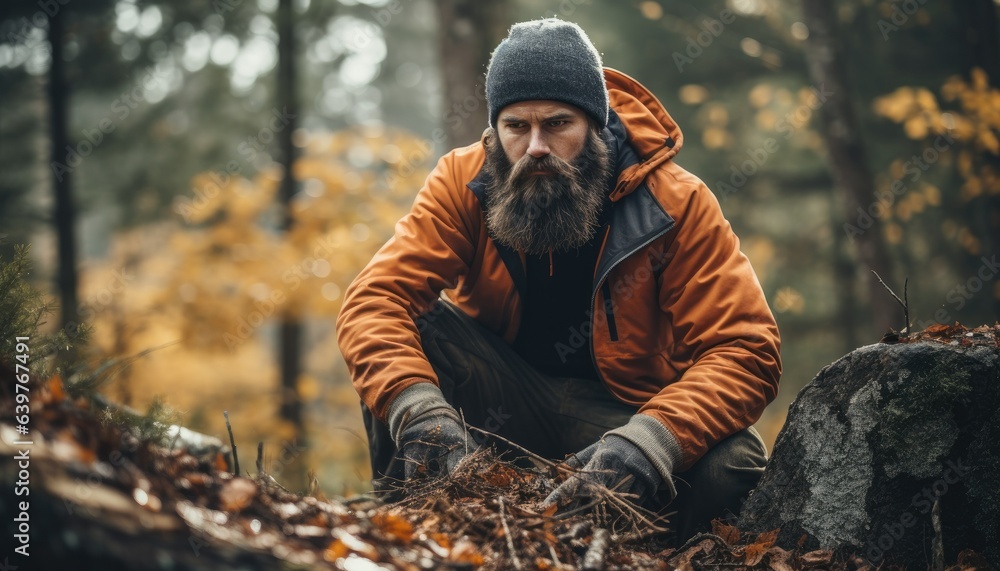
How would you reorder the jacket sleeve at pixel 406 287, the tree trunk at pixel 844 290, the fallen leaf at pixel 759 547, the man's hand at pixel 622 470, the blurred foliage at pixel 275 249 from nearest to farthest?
1. the fallen leaf at pixel 759 547
2. the man's hand at pixel 622 470
3. the jacket sleeve at pixel 406 287
4. the blurred foliage at pixel 275 249
5. the tree trunk at pixel 844 290

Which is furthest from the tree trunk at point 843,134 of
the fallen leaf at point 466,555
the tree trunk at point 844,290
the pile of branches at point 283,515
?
the fallen leaf at point 466,555

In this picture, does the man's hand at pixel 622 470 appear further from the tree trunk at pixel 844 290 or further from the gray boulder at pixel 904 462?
the tree trunk at pixel 844 290

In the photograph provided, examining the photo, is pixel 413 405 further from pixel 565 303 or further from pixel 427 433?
pixel 565 303

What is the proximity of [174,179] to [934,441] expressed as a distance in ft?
32.4

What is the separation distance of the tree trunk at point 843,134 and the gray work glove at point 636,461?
5.39 metres

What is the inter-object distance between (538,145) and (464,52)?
3.58 metres

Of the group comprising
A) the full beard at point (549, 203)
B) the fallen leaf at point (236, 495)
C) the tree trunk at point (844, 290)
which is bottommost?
the tree trunk at point (844, 290)

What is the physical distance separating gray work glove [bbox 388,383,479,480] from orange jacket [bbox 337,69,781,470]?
0.27ft

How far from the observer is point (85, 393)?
10.3 ft

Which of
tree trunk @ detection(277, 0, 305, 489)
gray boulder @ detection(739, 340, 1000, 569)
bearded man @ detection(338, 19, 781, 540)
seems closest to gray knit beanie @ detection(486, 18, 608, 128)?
bearded man @ detection(338, 19, 781, 540)

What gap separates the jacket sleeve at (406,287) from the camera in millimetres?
3123

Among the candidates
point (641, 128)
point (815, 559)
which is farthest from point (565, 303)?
point (815, 559)

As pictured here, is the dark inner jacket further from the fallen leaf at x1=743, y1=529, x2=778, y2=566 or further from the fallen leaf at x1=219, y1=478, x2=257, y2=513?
Result: the fallen leaf at x1=219, y1=478, x2=257, y2=513

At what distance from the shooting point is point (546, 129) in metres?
3.48
